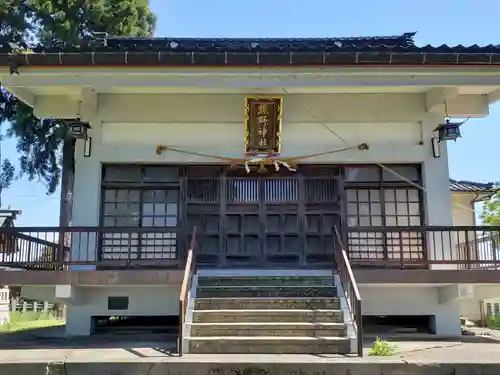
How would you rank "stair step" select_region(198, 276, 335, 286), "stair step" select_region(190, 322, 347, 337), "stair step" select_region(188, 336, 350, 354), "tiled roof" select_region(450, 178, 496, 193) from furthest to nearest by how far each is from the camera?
"tiled roof" select_region(450, 178, 496, 193) < "stair step" select_region(198, 276, 335, 286) < "stair step" select_region(190, 322, 347, 337) < "stair step" select_region(188, 336, 350, 354)

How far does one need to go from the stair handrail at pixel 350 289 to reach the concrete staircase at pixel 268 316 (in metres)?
0.16

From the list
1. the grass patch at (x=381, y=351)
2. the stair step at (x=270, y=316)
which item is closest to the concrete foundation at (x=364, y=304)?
the stair step at (x=270, y=316)

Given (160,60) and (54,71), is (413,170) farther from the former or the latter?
(54,71)

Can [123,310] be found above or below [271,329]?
above

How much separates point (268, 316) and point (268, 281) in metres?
1.49

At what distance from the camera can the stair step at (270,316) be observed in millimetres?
8734

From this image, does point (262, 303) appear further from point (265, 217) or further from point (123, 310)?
point (123, 310)

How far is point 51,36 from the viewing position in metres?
19.7

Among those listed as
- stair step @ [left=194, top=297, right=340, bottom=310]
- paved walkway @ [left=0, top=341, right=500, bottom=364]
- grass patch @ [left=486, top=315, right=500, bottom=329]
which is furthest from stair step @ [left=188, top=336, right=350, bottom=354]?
grass patch @ [left=486, top=315, right=500, bottom=329]

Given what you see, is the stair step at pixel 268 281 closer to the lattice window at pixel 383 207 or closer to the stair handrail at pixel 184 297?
the stair handrail at pixel 184 297

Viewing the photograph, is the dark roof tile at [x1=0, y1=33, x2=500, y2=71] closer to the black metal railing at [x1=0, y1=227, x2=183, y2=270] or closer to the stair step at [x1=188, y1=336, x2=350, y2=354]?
the black metal railing at [x1=0, y1=227, x2=183, y2=270]

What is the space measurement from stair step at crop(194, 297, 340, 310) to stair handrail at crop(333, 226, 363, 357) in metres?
0.35

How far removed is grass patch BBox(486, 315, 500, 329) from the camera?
1564cm

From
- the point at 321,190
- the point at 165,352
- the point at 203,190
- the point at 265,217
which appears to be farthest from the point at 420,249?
the point at 165,352
